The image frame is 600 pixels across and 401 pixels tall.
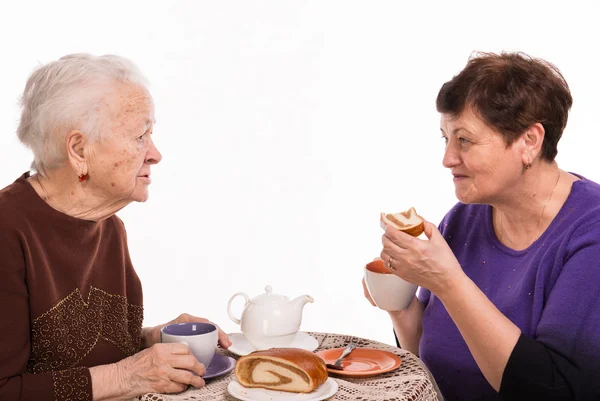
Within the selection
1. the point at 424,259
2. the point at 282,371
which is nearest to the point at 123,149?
the point at 282,371

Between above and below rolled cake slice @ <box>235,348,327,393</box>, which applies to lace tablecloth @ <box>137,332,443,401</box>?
below

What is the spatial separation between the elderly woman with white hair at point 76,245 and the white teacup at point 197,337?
0.14ft

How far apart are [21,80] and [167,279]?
58.0 inches

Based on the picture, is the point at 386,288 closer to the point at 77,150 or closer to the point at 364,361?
the point at 364,361

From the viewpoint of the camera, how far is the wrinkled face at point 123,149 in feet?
6.06

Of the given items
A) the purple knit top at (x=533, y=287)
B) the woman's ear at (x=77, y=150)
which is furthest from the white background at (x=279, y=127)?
the woman's ear at (x=77, y=150)

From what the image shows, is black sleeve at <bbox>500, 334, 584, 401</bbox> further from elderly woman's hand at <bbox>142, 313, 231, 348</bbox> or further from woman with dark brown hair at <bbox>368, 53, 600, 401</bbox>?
elderly woman's hand at <bbox>142, 313, 231, 348</bbox>

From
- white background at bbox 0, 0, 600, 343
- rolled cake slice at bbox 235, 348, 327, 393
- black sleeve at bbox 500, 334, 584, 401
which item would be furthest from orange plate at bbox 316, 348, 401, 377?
white background at bbox 0, 0, 600, 343

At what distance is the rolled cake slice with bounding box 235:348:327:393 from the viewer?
1.58 meters

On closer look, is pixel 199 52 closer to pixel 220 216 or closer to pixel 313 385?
pixel 220 216

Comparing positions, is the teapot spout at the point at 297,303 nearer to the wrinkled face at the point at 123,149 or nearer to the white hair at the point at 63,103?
the wrinkled face at the point at 123,149

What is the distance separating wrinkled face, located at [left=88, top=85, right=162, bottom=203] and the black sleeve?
1.09m

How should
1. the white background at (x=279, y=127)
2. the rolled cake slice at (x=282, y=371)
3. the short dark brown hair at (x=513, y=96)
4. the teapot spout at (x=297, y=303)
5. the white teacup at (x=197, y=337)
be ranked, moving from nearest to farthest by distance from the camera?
1. the rolled cake slice at (x=282, y=371)
2. the white teacup at (x=197, y=337)
3. the teapot spout at (x=297, y=303)
4. the short dark brown hair at (x=513, y=96)
5. the white background at (x=279, y=127)

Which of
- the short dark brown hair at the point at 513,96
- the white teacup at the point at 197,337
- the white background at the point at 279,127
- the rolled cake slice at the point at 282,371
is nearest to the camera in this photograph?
the rolled cake slice at the point at 282,371
